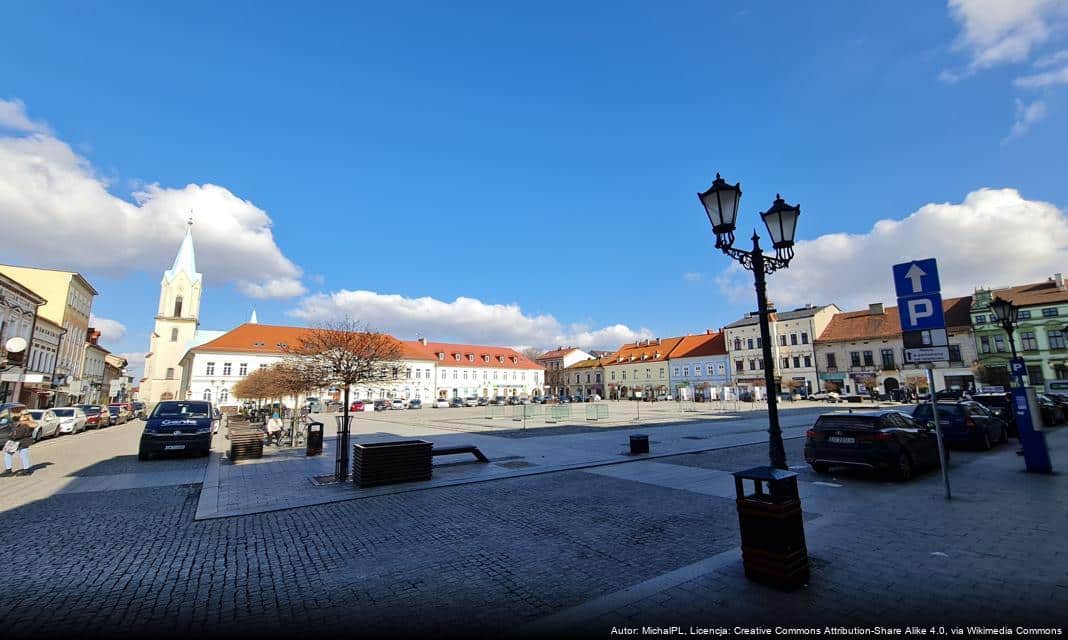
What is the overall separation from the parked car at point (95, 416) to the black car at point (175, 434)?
22.4 m

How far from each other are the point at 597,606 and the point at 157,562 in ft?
17.0

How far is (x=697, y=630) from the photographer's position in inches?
138

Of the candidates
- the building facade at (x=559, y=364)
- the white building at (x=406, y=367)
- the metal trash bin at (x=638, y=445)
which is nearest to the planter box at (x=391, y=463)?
the metal trash bin at (x=638, y=445)

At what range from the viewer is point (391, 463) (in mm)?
10016

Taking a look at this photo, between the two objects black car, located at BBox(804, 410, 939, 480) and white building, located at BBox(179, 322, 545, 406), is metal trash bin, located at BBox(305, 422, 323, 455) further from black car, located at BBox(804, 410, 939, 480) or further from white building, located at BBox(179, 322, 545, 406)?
white building, located at BBox(179, 322, 545, 406)

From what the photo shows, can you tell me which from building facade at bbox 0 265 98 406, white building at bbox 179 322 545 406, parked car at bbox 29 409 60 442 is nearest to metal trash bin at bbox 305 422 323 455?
→ parked car at bbox 29 409 60 442

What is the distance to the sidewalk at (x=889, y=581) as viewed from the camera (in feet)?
12.0

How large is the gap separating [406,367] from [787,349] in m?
50.1

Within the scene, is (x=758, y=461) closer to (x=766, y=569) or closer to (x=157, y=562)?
(x=766, y=569)

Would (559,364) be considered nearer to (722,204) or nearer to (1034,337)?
(1034,337)

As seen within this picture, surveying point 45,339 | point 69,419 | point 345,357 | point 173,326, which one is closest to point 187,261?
point 173,326

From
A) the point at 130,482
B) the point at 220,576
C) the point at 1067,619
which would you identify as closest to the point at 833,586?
the point at 1067,619

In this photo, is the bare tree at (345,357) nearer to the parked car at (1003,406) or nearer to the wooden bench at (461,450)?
the wooden bench at (461,450)

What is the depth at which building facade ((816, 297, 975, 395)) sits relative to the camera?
49.8 metres
